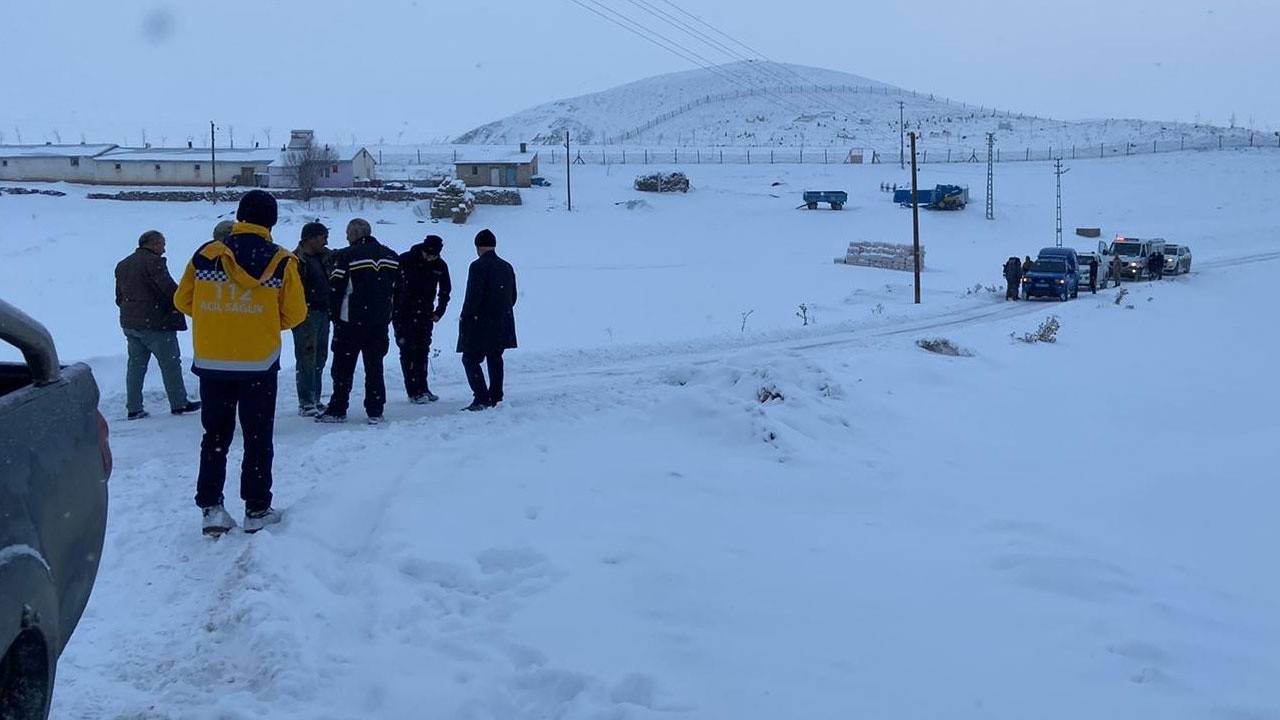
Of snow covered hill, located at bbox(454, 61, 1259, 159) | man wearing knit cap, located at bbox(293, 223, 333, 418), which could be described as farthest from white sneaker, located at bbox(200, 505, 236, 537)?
snow covered hill, located at bbox(454, 61, 1259, 159)

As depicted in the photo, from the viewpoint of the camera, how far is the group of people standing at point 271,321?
597 centimetres

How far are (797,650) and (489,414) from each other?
5.45m

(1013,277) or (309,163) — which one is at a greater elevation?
(309,163)

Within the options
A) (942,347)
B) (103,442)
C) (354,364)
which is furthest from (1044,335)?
(103,442)

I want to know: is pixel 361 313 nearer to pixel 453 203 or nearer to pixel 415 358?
pixel 415 358

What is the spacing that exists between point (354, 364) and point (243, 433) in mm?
3361

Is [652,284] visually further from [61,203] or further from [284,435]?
[61,203]

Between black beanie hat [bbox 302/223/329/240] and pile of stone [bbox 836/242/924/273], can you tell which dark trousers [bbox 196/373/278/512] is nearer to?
black beanie hat [bbox 302/223/329/240]

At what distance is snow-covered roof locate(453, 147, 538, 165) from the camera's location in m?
70.9

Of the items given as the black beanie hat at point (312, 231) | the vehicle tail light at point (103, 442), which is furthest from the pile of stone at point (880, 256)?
the vehicle tail light at point (103, 442)

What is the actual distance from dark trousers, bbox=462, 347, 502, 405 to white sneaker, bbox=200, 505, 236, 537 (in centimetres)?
396

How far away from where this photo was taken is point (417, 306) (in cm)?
1054

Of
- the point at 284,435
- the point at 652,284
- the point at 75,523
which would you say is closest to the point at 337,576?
the point at 75,523

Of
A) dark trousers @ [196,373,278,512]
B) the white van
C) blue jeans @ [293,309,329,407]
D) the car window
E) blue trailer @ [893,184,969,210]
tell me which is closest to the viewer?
dark trousers @ [196,373,278,512]
